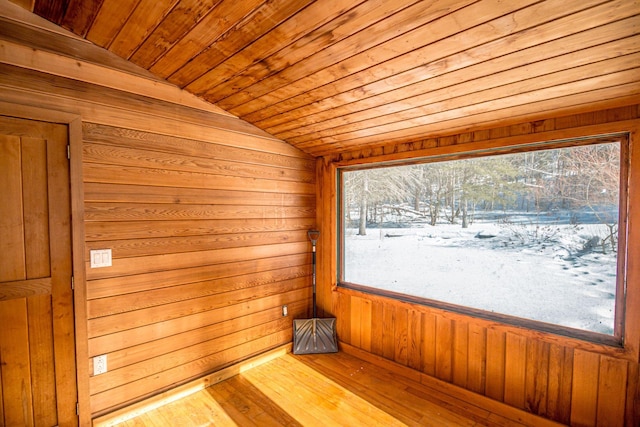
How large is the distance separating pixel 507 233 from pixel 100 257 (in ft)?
10.1

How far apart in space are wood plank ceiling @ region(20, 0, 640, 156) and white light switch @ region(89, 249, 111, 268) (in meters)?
1.38

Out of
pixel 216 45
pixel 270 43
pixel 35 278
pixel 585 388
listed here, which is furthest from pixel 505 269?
pixel 35 278

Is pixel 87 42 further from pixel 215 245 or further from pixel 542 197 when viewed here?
pixel 542 197

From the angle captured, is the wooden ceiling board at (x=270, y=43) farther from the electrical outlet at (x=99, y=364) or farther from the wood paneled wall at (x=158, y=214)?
the electrical outlet at (x=99, y=364)

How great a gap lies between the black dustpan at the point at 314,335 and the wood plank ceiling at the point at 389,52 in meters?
1.75

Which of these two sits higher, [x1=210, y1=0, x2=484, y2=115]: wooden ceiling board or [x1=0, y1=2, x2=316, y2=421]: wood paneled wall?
[x1=210, y1=0, x2=484, y2=115]: wooden ceiling board

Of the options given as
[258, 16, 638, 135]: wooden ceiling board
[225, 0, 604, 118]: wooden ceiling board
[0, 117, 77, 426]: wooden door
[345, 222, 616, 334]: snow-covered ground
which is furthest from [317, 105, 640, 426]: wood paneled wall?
[0, 117, 77, 426]: wooden door

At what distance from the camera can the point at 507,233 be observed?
2.42m

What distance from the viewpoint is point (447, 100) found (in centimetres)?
203

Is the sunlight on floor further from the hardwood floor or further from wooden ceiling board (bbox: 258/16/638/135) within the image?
wooden ceiling board (bbox: 258/16/638/135)

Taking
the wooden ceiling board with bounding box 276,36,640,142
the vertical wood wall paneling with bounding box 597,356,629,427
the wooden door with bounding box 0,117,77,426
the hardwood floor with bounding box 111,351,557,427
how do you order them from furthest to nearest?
the hardwood floor with bounding box 111,351,557,427 → the vertical wood wall paneling with bounding box 597,356,629,427 → the wooden door with bounding box 0,117,77,426 → the wooden ceiling board with bounding box 276,36,640,142

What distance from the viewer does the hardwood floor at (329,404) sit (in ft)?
7.30

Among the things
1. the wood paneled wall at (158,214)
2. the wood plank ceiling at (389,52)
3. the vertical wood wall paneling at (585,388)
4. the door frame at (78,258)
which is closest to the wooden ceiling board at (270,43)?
the wood plank ceiling at (389,52)

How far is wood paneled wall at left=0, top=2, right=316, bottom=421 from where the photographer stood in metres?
1.96
